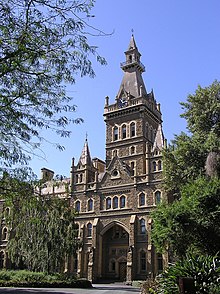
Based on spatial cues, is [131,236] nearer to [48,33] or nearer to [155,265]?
[155,265]

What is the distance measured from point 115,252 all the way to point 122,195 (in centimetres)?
652

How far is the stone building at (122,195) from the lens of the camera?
36844mm

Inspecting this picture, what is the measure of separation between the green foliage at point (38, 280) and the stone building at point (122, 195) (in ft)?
31.1

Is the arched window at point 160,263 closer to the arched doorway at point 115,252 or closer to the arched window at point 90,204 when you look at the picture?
the arched doorway at point 115,252

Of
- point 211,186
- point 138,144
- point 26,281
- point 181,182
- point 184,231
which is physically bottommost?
point 26,281

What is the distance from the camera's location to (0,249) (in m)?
46.9

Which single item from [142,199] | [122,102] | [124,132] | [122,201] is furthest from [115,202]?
[122,102]

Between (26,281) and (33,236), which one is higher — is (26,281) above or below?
below

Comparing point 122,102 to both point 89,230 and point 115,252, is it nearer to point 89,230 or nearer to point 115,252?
point 89,230

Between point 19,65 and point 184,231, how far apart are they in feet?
43.9

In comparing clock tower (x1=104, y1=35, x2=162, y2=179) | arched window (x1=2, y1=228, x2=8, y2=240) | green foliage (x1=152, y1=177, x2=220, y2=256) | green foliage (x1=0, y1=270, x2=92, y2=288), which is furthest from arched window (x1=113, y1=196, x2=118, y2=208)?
green foliage (x1=152, y1=177, x2=220, y2=256)

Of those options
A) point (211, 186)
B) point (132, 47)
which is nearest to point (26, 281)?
point (211, 186)

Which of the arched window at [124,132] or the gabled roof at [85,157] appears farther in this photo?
the arched window at [124,132]

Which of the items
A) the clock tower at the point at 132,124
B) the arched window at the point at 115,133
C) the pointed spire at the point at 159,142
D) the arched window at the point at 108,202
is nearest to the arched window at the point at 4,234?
the arched window at the point at 108,202
